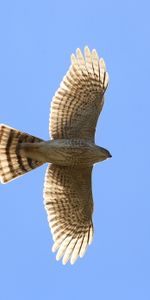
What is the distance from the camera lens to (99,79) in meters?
22.1

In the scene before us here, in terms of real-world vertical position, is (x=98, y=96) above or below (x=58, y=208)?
above

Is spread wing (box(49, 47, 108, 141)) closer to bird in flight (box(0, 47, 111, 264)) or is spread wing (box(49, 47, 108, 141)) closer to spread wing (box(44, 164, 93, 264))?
bird in flight (box(0, 47, 111, 264))

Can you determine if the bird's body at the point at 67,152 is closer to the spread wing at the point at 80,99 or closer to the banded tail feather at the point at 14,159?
the banded tail feather at the point at 14,159

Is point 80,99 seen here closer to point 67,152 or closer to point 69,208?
point 67,152

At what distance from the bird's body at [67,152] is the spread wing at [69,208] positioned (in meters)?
0.38

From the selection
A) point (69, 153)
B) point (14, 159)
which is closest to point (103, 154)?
point (69, 153)

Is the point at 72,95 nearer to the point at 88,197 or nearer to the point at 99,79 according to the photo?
the point at 99,79

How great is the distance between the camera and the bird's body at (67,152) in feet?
70.5

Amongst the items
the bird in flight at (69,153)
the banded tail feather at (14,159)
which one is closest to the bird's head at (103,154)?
the bird in flight at (69,153)

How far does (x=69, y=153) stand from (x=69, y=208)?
4.92 feet

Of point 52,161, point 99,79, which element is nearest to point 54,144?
point 52,161

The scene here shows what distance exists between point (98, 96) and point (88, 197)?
213 centimetres

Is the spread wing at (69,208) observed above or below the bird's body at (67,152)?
below

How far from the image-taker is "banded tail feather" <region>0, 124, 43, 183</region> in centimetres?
2169
